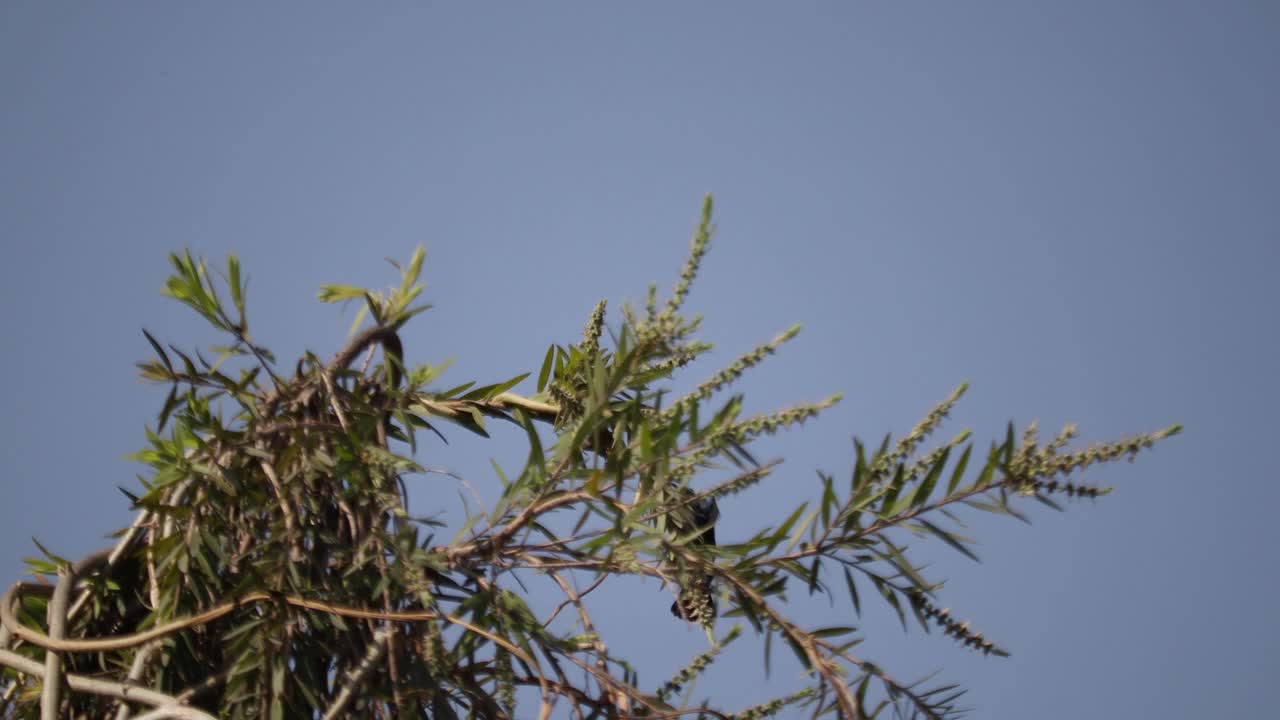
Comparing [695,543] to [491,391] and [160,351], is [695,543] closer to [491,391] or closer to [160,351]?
[491,391]

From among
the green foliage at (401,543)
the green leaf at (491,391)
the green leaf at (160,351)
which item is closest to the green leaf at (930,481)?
the green foliage at (401,543)

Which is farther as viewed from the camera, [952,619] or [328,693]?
[328,693]

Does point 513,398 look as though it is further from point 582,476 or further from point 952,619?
point 952,619

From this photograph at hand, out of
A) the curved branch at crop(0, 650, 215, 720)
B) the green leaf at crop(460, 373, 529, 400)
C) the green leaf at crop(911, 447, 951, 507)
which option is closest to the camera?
the green leaf at crop(911, 447, 951, 507)

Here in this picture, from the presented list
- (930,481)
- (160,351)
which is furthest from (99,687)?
(930,481)

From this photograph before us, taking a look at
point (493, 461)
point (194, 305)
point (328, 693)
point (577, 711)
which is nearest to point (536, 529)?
point (493, 461)

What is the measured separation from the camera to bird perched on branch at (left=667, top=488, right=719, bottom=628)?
1.08 metres

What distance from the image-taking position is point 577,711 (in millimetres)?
1187

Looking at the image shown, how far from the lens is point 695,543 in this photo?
3.92 feet

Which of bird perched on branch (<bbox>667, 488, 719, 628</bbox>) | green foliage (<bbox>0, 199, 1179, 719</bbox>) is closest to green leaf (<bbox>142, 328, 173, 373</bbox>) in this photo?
green foliage (<bbox>0, 199, 1179, 719</bbox>)

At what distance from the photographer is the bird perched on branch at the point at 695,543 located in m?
1.08

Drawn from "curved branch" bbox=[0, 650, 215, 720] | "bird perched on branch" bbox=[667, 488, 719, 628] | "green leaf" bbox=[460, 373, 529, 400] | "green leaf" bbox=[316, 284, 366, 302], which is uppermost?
"green leaf" bbox=[316, 284, 366, 302]

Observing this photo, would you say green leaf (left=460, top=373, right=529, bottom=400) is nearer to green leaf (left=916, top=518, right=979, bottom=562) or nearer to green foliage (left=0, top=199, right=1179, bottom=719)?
green foliage (left=0, top=199, right=1179, bottom=719)

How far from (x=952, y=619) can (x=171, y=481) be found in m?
0.88
